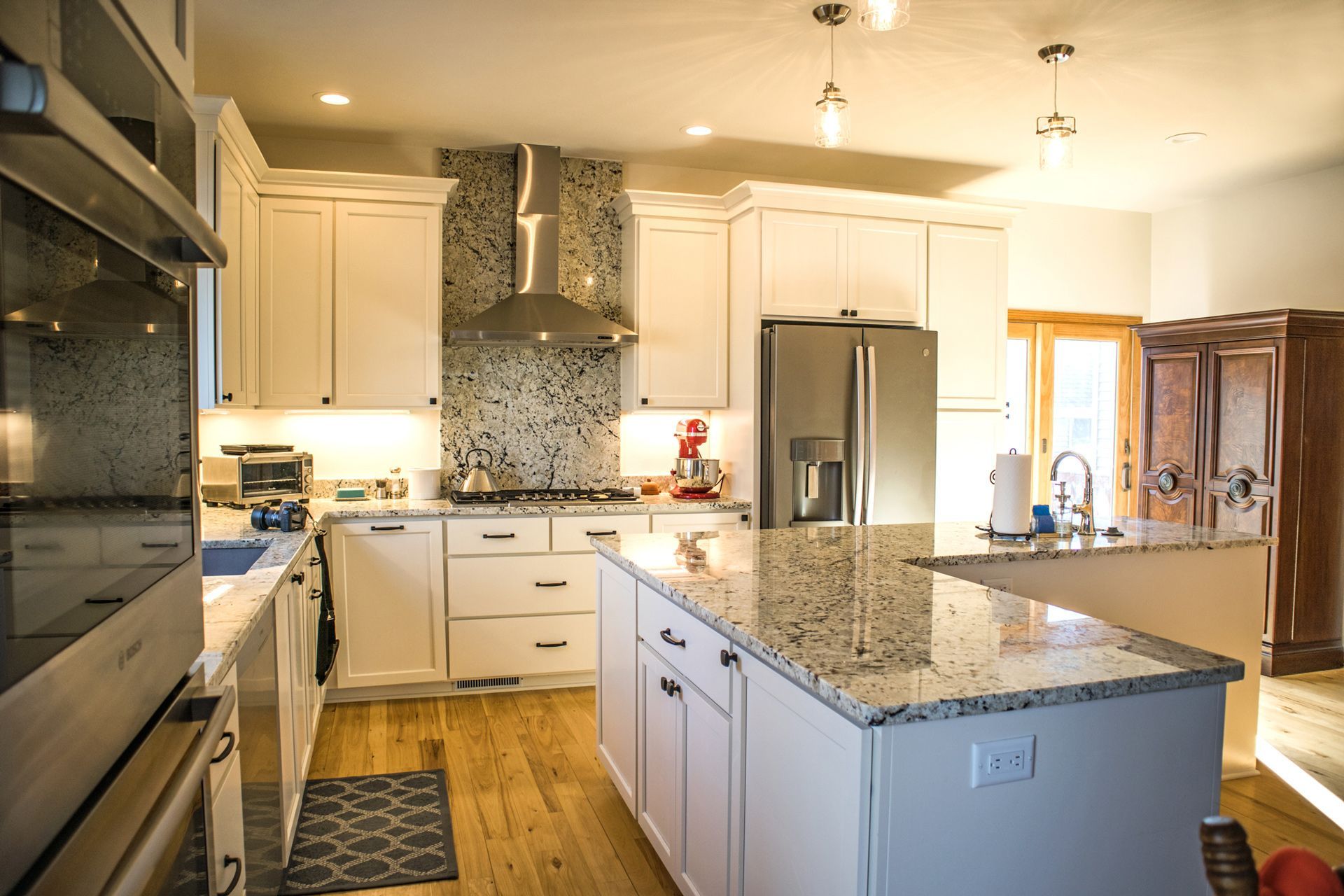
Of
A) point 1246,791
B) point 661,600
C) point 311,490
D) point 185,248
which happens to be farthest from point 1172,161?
point 185,248

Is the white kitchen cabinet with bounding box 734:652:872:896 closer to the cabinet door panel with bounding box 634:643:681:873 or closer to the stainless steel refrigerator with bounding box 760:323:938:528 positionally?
the cabinet door panel with bounding box 634:643:681:873

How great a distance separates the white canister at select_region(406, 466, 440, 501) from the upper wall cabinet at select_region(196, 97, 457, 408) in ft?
1.08


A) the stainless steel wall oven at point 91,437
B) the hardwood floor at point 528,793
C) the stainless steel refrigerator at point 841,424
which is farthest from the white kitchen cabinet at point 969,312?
the stainless steel wall oven at point 91,437

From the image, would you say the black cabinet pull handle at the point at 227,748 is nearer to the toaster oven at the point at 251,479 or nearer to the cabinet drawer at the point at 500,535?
the toaster oven at the point at 251,479

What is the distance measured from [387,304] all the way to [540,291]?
2.49 ft

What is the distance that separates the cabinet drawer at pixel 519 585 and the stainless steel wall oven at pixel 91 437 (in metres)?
2.94

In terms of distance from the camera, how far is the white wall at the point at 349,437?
4.27 m

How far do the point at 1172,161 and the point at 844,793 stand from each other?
4.55 meters

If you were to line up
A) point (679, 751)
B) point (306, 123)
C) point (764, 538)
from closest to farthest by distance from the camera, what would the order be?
point (679, 751), point (764, 538), point (306, 123)

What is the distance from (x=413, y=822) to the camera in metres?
2.82

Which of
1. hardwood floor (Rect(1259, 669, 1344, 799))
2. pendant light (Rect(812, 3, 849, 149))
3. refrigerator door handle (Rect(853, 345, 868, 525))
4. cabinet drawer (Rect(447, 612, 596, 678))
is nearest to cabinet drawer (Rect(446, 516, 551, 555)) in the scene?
cabinet drawer (Rect(447, 612, 596, 678))

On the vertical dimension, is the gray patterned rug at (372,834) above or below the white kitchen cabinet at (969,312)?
below

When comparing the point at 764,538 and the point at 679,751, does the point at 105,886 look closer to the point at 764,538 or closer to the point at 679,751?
the point at 679,751

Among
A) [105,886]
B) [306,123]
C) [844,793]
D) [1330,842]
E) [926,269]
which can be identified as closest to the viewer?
[105,886]
